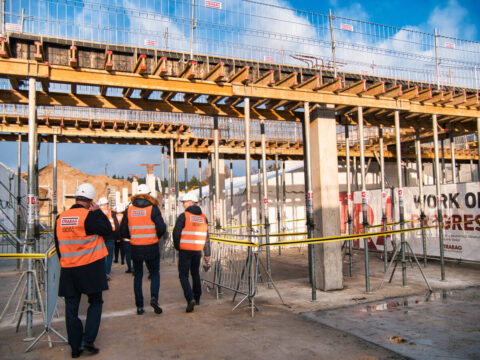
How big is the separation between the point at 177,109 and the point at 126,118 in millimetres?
6979

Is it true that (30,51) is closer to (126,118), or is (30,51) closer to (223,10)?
(126,118)

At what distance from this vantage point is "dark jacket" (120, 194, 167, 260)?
6.52 meters

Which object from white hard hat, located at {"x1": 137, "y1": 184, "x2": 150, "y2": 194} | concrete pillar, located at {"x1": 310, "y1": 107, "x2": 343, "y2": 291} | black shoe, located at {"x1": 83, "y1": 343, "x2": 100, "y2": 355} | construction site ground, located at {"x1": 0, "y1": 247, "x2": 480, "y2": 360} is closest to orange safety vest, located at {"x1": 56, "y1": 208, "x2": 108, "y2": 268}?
black shoe, located at {"x1": 83, "y1": 343, "x2": 100, "y2": 355}

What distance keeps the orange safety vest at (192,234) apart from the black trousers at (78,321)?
216 centimetres

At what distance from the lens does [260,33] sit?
36.8 feet

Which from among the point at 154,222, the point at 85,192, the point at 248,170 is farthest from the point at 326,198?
the point at 85,192

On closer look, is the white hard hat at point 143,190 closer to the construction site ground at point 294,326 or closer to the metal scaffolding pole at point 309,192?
the construction site ground at point 294,326

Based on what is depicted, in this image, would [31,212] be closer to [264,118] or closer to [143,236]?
[143,236]

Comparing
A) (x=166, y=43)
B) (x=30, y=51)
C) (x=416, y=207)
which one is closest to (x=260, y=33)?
(x=166, y=43)

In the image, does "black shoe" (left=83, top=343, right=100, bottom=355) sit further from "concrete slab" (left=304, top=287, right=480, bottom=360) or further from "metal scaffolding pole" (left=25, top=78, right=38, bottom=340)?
"concrete slab" (left=304, top=287, right=480, bottom=360)

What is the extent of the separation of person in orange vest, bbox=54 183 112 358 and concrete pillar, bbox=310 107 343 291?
4673 millimetres

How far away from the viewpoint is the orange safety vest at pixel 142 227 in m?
6.54

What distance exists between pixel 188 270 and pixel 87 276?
236cm

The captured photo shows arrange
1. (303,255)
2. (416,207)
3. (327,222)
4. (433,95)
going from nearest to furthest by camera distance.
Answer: (327,222) < (433,95) < (416,207) < (303,255)
